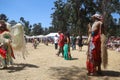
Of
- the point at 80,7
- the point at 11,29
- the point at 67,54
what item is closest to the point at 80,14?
the point at 80,7

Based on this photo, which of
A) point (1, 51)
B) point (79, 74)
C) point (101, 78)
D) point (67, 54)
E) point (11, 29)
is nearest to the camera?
point (101, 78)

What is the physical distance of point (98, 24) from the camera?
10.0m

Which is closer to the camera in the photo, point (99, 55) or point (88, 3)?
point (99, 55)

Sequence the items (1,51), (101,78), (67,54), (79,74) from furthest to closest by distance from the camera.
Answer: (67,54)
(1,51)
(79,74)
(101,78)

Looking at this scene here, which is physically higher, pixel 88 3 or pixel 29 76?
pixel 88 3

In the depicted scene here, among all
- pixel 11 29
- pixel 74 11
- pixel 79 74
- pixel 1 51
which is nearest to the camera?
pixel 79 74

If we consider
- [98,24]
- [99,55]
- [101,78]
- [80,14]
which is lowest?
[101,78]

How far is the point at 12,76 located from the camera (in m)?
10.2

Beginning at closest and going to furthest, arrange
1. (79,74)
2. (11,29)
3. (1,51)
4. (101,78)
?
(101,78) → (79,74) → (1,51) → (11,29)

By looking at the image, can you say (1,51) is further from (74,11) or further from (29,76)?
(74,11)

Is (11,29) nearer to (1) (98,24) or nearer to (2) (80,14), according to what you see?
(1) (98,24)

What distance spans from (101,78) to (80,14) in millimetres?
50695

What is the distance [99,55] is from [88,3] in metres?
50.3

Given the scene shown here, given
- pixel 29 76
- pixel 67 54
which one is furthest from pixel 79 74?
pixel 67 54
